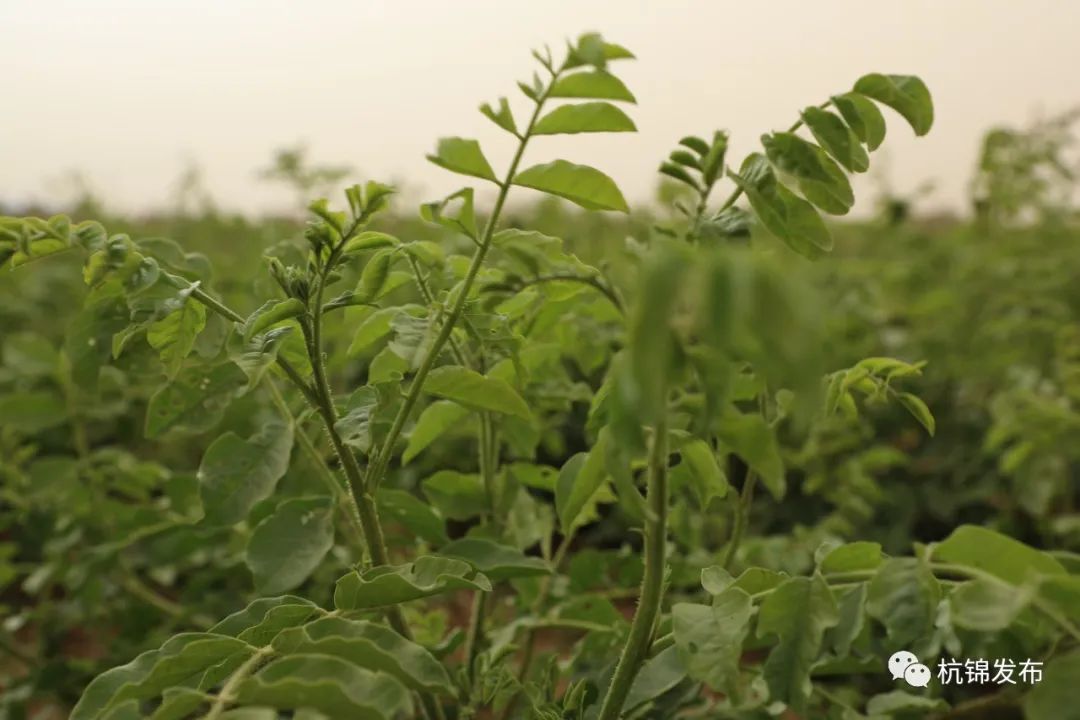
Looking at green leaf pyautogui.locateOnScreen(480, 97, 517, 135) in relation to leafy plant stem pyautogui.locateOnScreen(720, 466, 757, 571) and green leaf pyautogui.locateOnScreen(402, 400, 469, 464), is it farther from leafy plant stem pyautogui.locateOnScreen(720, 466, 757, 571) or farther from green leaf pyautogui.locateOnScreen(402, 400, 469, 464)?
leafy plant stem pyautogui.locateOnScreen(720, 466, 757, 571)

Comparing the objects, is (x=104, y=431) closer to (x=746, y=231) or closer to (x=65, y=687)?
(x=65, y=687)

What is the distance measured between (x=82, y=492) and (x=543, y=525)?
0.74 meters

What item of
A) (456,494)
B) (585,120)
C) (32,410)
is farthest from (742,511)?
(32,410)

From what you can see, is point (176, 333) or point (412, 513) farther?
point (412, 513)

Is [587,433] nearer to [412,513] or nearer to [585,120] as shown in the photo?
[412,513]

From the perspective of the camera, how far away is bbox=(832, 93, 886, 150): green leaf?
717mm

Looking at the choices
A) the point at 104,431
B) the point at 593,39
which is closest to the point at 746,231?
the point at 593,39

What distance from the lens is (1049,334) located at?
2334mm

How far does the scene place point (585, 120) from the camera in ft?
2.27

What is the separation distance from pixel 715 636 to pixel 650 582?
5 centimetres

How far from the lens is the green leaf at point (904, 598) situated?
2.01 ft

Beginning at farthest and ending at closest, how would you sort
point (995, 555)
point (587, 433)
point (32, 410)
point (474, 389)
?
point (32, 410), point (587, 433), point (474, 389), point (995, 555)

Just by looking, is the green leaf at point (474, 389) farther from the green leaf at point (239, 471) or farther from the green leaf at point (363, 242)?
the green leaf at point (239, 471)

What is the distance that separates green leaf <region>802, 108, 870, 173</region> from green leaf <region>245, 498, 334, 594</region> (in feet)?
1.70
